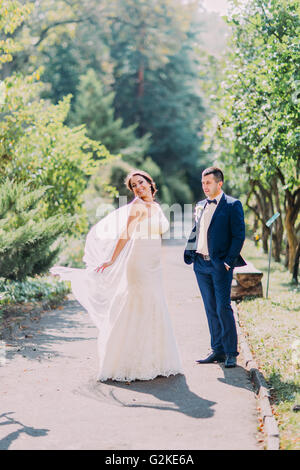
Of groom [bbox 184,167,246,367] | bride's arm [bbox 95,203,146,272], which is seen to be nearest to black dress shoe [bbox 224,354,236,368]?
groom [bbox 184,167,246,367]

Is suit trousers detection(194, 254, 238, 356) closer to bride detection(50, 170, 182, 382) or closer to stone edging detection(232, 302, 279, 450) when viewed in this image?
stone edging detection(232, 302, 279, 450)

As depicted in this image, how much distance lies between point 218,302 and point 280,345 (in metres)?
1.53

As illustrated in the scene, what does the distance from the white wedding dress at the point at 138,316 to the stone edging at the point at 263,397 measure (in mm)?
869

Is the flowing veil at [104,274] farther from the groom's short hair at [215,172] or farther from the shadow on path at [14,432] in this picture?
the shadow on path at [14,432]

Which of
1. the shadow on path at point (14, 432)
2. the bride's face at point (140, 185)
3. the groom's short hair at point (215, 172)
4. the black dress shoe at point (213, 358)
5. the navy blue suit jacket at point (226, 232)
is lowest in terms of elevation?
the shadow on path at point (14, 432)

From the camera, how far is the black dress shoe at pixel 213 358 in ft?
23.2

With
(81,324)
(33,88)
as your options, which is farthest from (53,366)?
(33,88)

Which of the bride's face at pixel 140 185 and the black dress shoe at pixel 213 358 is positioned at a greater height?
the bride's face at pixel 140 185

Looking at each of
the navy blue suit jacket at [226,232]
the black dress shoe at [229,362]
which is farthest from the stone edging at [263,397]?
the navy blue suit jacket at [226,232]

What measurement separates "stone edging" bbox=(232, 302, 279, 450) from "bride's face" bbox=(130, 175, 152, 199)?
93.8 inches

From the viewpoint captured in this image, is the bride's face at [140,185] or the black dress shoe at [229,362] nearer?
the bride's face at [140,185]

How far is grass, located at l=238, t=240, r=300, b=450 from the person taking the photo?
5.27m

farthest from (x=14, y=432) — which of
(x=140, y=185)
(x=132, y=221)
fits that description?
(x=140, y=185)

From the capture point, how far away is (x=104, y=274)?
677 cm
